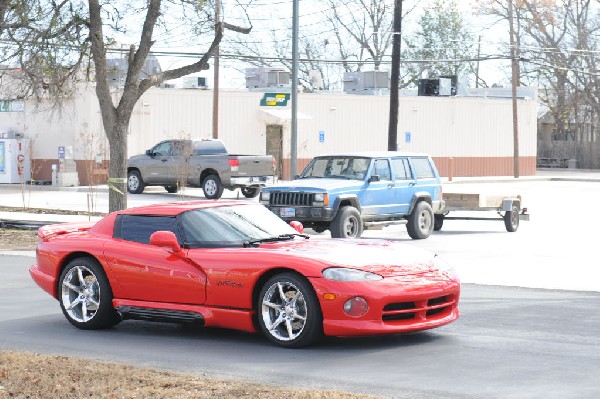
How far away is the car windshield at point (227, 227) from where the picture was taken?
11492mm

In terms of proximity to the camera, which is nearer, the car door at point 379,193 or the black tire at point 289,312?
the black tire at point 289,312

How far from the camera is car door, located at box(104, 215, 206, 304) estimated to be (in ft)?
36.9

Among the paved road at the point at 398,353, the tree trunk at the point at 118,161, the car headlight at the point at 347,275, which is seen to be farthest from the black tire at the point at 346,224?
the car headlight at the point at 347,275

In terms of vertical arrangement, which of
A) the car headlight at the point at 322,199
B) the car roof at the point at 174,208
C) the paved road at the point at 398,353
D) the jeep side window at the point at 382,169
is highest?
the jeep side window at the point at 382,169

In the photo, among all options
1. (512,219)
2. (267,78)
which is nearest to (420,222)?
(512,219)

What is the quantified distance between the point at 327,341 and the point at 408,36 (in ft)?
245

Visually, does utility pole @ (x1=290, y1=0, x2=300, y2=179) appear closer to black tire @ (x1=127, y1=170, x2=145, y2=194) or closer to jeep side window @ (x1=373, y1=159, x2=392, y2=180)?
jeep side window @ (x1=373, y1=159, x2=392, y2=180)

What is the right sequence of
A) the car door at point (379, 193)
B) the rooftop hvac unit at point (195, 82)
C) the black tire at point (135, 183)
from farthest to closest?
the rooftop hvac unit at point (195, 82), the black tire at point (135, 183), the car door at point (379, 193)

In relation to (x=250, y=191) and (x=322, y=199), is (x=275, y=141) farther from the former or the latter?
(x=322, y=199)

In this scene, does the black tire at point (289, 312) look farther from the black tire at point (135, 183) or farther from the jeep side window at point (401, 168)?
the black tire at point (135, 183)

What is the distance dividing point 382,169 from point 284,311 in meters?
14.2

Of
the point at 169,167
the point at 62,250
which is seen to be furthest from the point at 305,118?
the point at 62,250

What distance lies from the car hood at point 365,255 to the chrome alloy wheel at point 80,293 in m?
1.79

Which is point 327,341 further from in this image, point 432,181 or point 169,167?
point 169,167
